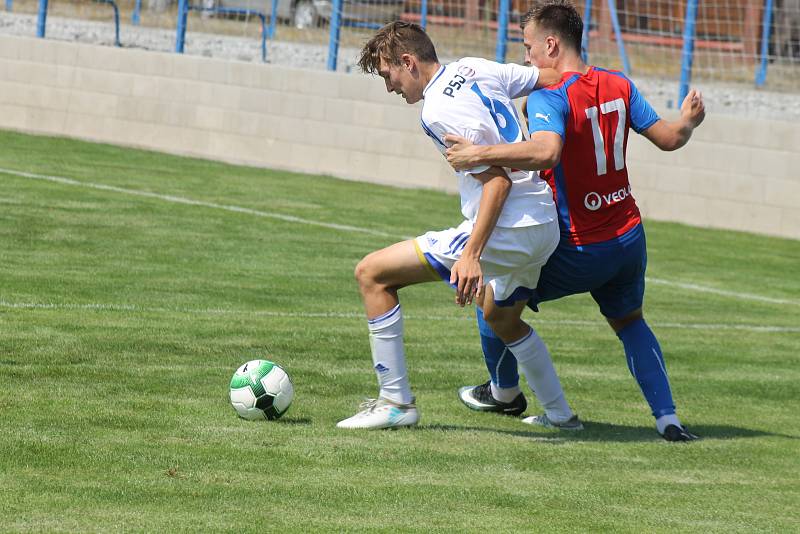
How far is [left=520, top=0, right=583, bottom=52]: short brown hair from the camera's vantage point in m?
6.51

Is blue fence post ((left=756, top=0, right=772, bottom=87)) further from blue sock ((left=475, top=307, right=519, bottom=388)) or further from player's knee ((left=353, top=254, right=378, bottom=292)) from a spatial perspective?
player's knee ((left=353, top=254, right=378, bottom=292))

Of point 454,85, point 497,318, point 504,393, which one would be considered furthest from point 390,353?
point 454,85

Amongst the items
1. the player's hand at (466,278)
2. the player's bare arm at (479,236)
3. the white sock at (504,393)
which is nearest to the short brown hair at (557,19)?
the player's bare arm at (479,236)

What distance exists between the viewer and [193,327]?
8.61 meters

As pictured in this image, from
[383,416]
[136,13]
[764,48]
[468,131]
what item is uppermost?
[136,13]

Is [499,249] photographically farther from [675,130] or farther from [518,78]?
[675,130]

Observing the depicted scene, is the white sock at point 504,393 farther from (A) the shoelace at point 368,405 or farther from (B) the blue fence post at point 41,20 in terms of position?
(B) the blue fence post at point 41,20

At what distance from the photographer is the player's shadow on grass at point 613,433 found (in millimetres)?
6617

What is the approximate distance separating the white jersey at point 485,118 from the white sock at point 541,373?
712mm

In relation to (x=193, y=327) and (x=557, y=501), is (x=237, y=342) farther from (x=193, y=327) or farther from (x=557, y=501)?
(x=557, y=501)

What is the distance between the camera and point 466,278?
5.92 metres

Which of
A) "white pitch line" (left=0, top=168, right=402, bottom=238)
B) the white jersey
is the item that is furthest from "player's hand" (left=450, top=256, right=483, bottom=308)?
"white pitch line" (left=0, top=168, right=402, bottom=238)

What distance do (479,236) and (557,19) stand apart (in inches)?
49.0

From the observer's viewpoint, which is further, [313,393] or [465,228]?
[313,393]
